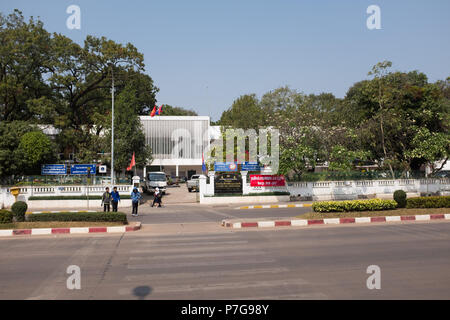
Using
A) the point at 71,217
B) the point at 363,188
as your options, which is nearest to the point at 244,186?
the point at 363,188

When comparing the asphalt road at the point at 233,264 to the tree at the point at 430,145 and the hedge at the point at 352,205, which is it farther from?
the tree at the point at 430,145

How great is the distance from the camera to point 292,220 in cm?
1617

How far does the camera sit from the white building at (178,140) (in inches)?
2356

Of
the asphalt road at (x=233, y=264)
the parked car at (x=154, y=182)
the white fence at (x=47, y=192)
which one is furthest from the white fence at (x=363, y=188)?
the asphalt road at (x=233, y=264)

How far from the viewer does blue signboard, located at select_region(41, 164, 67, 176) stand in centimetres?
2803

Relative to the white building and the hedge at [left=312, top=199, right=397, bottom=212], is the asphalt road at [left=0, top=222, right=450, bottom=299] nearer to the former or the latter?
the hedge at [left=312, top=199, right=397, bottom=212]

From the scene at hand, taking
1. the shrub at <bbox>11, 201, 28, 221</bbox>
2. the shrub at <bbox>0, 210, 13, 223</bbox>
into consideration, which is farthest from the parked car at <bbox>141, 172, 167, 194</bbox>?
the shrub at <bbox>0, 210, 13, 223</bbox>

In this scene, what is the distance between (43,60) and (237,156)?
65.3ft

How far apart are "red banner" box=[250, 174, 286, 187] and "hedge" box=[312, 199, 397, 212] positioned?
1225 centimetres

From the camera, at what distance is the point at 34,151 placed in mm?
27766

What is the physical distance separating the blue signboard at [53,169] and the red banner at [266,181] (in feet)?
46.4

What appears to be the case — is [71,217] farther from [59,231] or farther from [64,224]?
[59,231]
